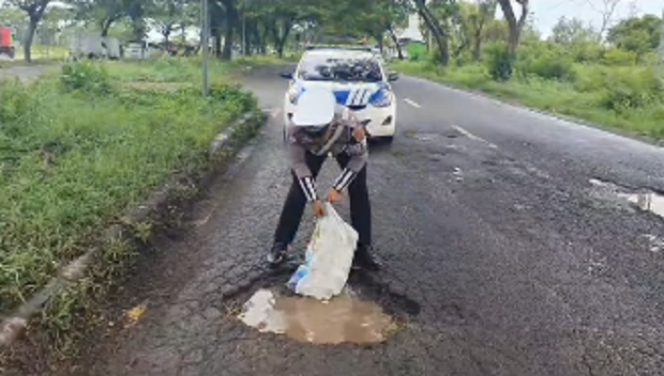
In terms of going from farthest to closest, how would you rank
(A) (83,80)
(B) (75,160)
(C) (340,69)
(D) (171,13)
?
(D) (171,13)
(A) (83,80)
(C) (340,69)
(B) (75,160)

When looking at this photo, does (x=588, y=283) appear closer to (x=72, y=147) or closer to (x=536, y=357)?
(x=536, y=357)

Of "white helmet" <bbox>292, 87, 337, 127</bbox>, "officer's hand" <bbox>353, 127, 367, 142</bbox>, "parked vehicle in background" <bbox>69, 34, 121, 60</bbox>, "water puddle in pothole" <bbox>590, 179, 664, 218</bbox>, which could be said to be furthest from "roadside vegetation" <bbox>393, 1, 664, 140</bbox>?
"parked vehicle in background" <bbox>69, 34, 121, 60</bbox>

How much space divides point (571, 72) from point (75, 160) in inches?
885

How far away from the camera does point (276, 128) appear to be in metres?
12.2

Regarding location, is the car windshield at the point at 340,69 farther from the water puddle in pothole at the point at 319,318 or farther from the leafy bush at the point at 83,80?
the water puddle in pothole at the point at 319,318

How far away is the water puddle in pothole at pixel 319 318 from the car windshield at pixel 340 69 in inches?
264

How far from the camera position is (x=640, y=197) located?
285 inches

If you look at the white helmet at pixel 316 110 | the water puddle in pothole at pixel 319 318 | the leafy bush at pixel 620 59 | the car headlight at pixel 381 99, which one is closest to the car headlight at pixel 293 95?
the car headlight at pixel 381 99

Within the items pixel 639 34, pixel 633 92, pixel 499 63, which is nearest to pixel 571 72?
pixel 499 63

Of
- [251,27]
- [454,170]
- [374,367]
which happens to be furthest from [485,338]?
[251,27]

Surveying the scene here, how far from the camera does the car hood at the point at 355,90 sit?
9703mm

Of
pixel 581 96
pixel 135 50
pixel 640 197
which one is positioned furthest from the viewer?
pixel 135 50

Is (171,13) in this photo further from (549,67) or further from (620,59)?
(620,59)

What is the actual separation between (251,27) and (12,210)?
173 ft
